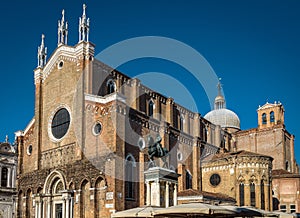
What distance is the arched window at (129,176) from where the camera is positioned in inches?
1057

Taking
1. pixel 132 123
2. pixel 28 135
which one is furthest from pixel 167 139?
pixel 28 135

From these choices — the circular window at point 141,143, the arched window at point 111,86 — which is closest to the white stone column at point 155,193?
the circular window at point 141,143

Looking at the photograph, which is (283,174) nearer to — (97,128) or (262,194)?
(262,194)

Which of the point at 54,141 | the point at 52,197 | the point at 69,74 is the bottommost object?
the point at 52,197

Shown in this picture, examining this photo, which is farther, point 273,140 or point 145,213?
point 273,140

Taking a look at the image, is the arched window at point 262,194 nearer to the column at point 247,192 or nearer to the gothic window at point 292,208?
the column at point 247,192

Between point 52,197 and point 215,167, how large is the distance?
13944 mm

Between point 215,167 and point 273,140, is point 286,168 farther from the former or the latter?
point 215,167

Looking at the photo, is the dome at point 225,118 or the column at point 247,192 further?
the dome at point 225,118

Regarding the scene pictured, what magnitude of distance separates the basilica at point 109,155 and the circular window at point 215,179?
84mm

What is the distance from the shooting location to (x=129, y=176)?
2709cm

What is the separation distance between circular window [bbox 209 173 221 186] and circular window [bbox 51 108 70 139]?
13434mm

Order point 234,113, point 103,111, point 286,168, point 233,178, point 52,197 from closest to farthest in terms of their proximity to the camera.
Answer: point 103,111, point 52,197, point 233,178, point 286,168, point 234,113

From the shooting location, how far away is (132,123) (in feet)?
93.6
